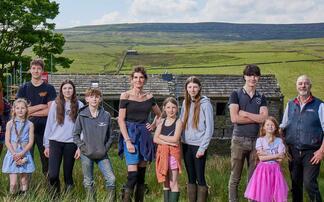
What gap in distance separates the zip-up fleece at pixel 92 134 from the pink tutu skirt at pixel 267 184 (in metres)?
2.06

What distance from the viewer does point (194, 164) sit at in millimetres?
Result: 7184

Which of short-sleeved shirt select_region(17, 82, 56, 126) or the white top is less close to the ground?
short-sleeved shirt select_region(17, 82, 56, 126)

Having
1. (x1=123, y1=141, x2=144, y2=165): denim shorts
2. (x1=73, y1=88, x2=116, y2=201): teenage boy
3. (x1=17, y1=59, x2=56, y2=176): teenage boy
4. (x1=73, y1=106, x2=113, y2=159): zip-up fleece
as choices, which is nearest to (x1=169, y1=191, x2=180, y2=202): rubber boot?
(x1=123, y1=141, x2=144, y2=165): denim shorts

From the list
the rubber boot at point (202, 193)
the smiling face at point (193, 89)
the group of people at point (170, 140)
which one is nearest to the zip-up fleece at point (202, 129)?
the group of people at point (170, 140)

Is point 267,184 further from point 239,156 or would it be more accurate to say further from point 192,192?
point 192,192

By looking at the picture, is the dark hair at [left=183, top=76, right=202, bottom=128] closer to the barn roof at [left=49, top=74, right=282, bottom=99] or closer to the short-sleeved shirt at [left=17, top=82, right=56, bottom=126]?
the short-sleeved shirt at [left=17, top=82, right=56, bottom=126]

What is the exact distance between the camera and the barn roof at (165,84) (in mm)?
36500

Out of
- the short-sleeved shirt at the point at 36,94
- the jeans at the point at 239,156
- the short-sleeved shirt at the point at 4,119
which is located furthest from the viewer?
the short-sleeved shirt at the point at 4,119

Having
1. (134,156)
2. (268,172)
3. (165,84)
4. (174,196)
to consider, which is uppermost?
(165,84)

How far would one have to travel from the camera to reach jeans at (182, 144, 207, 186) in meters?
7.10

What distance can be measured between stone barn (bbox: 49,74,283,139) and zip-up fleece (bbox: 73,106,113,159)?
28.5m

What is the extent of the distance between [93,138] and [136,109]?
2.27 ft

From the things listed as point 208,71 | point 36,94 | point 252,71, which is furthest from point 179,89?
point 208,71

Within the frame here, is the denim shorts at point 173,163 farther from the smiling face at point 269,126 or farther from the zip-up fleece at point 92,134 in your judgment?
the smiling face at point 269,126
